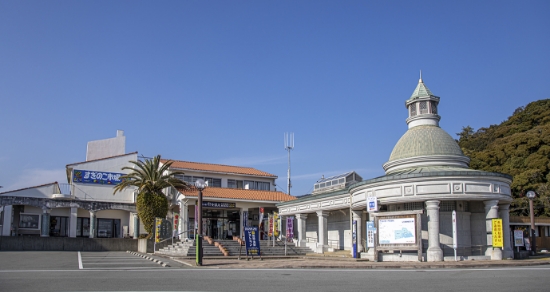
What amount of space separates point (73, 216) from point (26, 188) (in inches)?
183

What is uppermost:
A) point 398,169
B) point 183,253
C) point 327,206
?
point 398,169

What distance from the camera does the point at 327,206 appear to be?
108ft

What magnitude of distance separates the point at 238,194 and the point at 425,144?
1920 cm

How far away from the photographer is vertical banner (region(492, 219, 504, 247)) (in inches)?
898

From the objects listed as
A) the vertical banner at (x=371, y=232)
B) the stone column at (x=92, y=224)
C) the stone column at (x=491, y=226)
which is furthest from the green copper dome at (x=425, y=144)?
the stone column at (x=92, y=224)

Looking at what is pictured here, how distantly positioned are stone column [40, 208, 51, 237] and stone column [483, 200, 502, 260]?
3388cm

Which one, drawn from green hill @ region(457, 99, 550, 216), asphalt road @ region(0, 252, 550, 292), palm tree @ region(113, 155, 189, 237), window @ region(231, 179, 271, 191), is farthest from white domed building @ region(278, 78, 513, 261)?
green hill @ region(457, 99, 550, 216)

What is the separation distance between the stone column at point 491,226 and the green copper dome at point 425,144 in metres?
3.98

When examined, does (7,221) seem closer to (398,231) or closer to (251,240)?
(251,240)

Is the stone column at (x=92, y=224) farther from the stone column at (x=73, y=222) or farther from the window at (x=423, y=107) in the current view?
the window at (x=423, y=107)

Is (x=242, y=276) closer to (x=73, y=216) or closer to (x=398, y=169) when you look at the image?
(x=398, y=169)

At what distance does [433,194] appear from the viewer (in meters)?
23.3

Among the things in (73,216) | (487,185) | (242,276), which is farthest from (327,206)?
(73,216)

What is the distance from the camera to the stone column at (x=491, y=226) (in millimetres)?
23344
